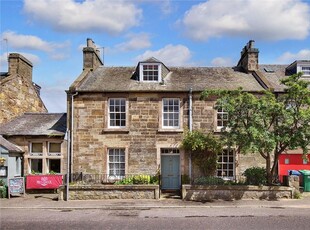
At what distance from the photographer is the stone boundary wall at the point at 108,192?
720 inches

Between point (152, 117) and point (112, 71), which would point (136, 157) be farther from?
Result: point (112, 71)

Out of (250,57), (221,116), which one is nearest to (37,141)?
(221,116)

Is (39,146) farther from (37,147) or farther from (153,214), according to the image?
(153,214)

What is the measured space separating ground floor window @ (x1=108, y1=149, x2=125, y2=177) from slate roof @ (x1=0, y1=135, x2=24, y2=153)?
5.41 meters

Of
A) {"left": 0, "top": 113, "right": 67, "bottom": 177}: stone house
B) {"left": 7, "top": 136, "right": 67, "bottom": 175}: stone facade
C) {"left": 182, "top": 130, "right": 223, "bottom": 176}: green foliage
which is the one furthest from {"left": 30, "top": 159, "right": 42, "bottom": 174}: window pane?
{"left": 182, "top": 130, "right": 223, "bottom": 176}: green foliage

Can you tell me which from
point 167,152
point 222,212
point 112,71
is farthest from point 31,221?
point 112,71

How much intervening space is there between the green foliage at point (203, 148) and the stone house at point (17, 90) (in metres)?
12.3

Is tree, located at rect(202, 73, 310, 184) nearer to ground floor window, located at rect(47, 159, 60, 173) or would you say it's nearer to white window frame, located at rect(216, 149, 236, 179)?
white window frame, located at rect(216, 149, 236, 179)

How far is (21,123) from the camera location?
23344 millimetres

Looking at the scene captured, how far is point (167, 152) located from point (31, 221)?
393 inches

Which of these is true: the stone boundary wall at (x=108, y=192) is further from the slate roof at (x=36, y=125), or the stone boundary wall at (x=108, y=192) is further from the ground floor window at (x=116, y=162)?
the slate roof at (x=36, y=125)

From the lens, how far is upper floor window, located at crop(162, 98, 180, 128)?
70.7 feet

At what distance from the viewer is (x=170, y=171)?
21.4 meters

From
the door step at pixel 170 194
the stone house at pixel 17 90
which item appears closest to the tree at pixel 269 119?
the door step at pixel 170 194
